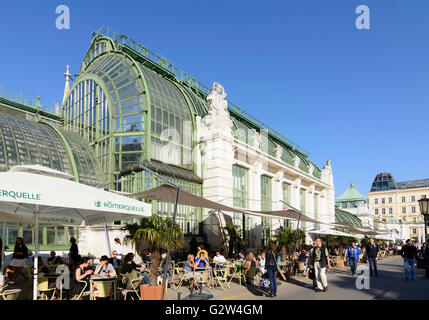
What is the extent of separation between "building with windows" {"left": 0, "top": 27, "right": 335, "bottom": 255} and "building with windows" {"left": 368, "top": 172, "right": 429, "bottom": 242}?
92839mm

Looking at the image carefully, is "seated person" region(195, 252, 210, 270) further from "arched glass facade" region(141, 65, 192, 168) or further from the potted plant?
"arched glass facade" region(141, 65, 192, 168)

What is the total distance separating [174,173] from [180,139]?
118 inches

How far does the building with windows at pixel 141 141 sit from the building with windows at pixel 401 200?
92839 millimetres

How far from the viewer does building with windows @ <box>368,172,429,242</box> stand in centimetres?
10256

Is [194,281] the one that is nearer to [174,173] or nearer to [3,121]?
[174,173]

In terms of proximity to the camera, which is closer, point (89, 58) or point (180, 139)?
point (180, 139)

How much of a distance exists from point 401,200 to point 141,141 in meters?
110

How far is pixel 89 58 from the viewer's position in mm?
28078

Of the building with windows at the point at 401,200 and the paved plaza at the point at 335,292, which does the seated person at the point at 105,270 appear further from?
the building with windows at the point at 401,200

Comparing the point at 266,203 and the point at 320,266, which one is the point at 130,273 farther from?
the point at 266,203

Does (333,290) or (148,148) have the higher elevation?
(148,148)

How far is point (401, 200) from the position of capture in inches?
4368
